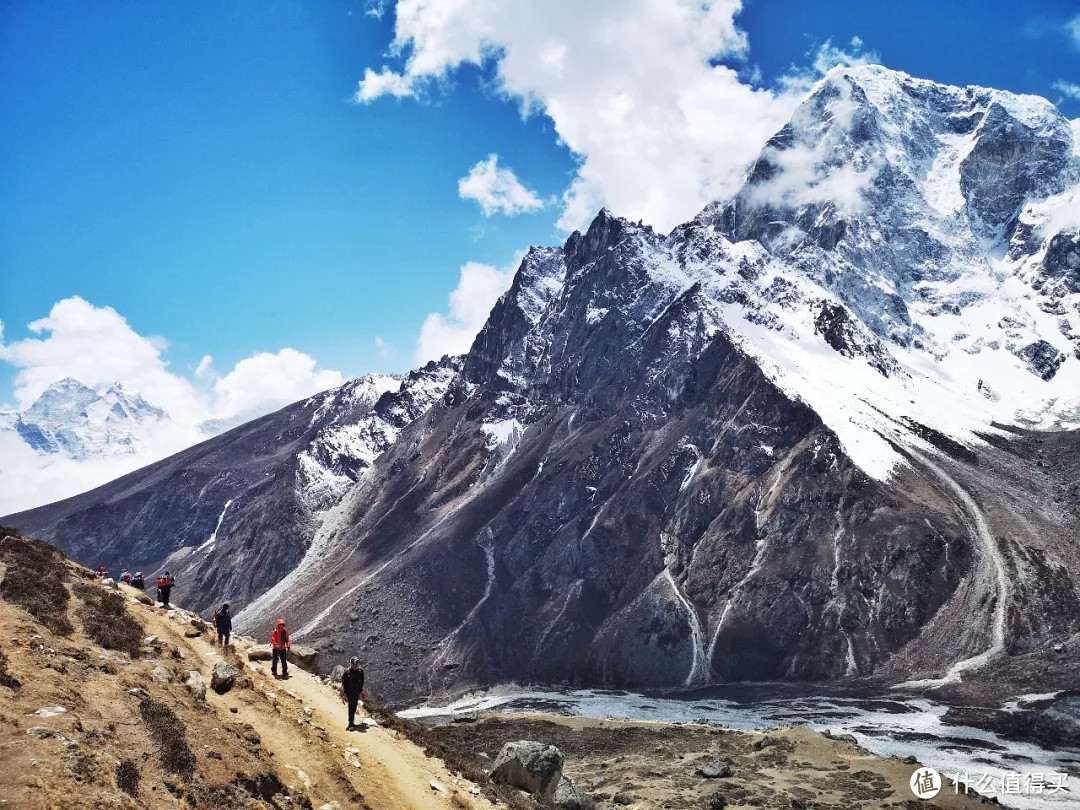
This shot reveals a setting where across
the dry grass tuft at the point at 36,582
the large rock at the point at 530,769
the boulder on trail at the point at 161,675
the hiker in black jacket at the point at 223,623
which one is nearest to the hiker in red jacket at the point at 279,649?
the hiker in black jacket at the point at 223,623

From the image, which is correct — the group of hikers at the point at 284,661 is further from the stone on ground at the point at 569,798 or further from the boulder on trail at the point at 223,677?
the stone on ground at the point at 569,798

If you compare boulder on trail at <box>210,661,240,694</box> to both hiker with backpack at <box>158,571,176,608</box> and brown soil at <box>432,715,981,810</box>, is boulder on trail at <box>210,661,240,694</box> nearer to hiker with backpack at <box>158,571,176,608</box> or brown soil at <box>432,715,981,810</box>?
hiker with backpack at <box>158,571,176,608</box>

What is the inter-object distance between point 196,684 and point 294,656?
1423 centimetres

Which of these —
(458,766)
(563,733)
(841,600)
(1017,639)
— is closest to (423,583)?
(841,600)

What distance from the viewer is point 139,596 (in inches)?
1281

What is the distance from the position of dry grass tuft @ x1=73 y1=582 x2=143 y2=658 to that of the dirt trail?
4.39 feet

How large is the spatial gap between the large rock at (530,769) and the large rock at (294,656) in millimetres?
10356

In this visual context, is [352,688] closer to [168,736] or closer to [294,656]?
[168,736]

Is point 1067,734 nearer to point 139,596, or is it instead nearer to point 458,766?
point 458,766

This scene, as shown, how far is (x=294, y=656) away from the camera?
35156 mm

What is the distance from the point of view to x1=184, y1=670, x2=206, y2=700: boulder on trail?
2105 cm

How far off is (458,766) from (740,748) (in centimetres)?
3843

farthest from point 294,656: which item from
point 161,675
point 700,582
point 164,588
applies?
point 700,582

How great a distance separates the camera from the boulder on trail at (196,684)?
21047mm
